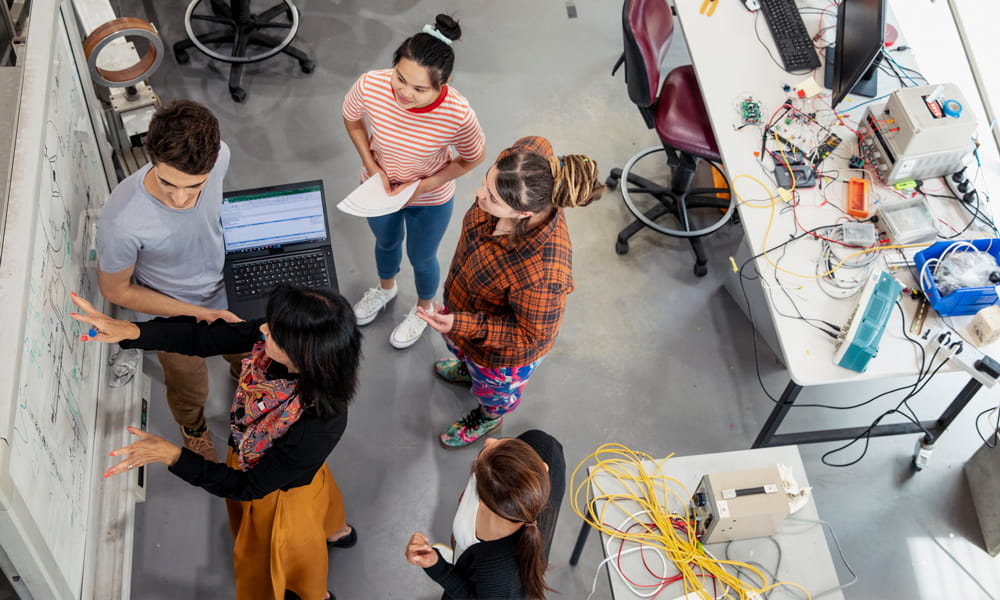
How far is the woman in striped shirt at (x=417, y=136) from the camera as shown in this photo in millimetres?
2262

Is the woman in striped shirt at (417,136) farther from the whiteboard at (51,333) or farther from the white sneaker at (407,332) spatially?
the whiteboard at (51,333)

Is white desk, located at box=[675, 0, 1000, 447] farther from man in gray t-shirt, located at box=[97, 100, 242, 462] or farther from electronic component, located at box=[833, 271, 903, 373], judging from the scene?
man in gray t-shirt, located at box=[97, 100, 242, 462]

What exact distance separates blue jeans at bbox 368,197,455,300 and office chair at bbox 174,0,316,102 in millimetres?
1370

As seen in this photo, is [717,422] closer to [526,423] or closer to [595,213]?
[526,423]

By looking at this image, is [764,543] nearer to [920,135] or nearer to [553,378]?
[553,378]

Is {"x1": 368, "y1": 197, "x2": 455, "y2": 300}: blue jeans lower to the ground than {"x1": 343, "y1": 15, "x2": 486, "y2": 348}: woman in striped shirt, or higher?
lower

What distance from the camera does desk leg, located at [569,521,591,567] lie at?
2517 mm

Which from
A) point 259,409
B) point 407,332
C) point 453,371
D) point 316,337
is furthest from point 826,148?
point 259,409

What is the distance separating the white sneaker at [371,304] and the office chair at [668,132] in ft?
3.48

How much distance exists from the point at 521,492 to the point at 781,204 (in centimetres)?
160

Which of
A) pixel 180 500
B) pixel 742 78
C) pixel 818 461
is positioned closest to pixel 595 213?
pixel 742 78

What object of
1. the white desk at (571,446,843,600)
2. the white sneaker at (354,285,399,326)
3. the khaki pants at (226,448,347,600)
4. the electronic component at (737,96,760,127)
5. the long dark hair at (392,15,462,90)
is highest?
the long dark hair at (392,15,462,90)

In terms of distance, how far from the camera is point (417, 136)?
8.14 feet

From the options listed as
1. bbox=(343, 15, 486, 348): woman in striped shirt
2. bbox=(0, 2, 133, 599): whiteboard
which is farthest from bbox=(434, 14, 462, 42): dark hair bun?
bbox=(0, 2, 133, 599): whiteboard
